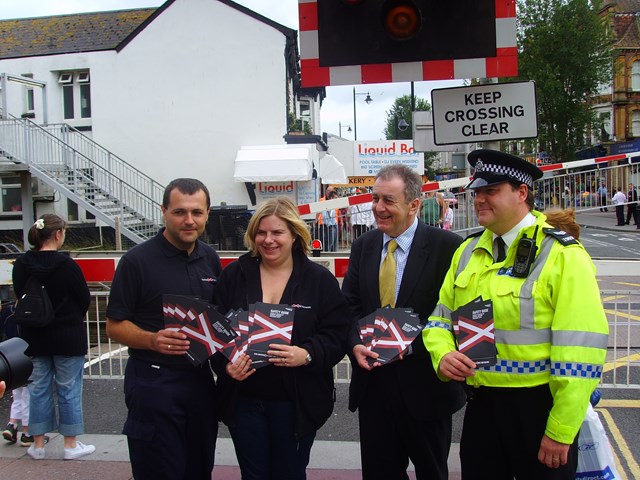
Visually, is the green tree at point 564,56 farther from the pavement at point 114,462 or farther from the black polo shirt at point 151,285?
A: the black polo shirt at point 151,285

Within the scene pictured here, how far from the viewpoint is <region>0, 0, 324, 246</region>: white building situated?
20.0 meters

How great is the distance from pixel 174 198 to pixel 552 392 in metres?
1.98

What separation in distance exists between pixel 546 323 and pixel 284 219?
1320mm

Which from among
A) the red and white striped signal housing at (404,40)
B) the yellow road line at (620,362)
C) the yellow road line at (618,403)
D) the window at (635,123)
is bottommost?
the yellow road line at (618,403)

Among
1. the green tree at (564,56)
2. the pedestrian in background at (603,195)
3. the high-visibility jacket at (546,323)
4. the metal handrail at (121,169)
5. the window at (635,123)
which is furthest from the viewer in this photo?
the window at (635,123)

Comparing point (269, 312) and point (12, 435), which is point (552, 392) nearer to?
point (269, 312)

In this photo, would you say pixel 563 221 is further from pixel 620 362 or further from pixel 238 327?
pixel 620 362

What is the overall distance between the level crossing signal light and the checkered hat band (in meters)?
1.24

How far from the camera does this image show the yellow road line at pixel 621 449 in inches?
160

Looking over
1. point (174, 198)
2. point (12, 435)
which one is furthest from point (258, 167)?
point (174, 198)

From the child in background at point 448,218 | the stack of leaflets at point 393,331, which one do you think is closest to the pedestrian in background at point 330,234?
the child in background at point 448,218

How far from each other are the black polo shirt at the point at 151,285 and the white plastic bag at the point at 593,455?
73.7 inches

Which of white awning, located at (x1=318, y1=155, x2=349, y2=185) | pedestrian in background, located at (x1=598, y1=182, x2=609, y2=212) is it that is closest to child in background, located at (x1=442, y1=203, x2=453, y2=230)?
pedestrian in background, located at (x1=598, y1=182, x2=609, y2=212)

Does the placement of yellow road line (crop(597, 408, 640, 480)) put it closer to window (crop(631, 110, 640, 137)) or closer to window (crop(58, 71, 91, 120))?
window (crop(58, 71, 91, 120))
